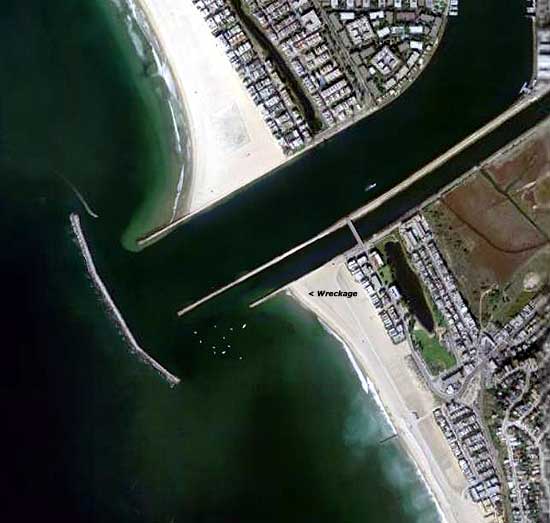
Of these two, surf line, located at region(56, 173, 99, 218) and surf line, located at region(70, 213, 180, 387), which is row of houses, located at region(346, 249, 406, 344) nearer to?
surf line, located at region(70, 213, 180, 387)

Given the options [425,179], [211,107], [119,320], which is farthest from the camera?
[425,179]

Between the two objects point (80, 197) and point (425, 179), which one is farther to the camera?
point (425, 179)

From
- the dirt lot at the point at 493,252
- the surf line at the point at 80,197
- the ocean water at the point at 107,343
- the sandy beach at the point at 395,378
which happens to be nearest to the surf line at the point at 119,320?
the ocean water at the point at 107,343

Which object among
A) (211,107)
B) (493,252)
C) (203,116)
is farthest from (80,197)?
(493,252)

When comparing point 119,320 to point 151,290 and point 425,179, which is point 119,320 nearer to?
point 151,290

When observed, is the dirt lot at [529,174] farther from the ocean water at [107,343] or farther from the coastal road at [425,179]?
the ocean water at [107,343]

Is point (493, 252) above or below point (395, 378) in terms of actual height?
above

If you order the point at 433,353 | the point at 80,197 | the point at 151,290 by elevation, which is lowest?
the point at 433,353
